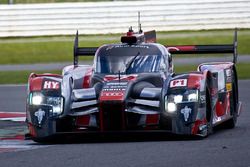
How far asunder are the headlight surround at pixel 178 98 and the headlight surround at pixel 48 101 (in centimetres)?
132

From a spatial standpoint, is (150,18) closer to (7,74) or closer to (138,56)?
(7,74)

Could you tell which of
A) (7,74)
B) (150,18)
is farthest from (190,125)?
(150,18)

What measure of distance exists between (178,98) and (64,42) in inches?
765

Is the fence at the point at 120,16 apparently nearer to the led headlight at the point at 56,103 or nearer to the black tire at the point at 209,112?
the black tire at the point at 209,112

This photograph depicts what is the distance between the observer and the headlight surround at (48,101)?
12.6 metres

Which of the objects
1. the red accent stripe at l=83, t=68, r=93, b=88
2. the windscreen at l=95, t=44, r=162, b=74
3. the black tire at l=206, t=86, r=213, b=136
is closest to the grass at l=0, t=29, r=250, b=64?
the windscreen at l=95, t=44, r=162, b=74

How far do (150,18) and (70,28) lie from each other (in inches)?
98.0

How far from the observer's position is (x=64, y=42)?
3167 cm

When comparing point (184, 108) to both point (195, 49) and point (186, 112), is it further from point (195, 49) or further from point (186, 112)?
point (195, 49)

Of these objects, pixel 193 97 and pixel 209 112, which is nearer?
pixel 193 97

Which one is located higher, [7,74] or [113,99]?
[113,99]

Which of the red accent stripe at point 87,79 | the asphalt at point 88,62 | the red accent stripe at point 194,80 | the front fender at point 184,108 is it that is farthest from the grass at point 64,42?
the front fender at point 184,108

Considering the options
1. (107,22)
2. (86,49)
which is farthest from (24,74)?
(86,49)

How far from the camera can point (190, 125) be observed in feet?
40.7
